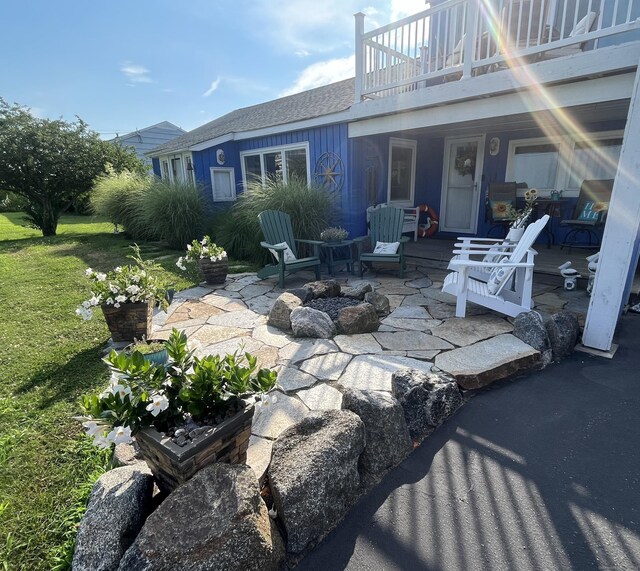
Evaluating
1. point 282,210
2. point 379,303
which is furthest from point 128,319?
point 282,210

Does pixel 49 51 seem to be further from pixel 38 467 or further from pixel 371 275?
pixel 38 467

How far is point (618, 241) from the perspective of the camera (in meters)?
2.48

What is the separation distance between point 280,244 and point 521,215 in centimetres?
319

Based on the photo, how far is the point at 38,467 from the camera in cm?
170

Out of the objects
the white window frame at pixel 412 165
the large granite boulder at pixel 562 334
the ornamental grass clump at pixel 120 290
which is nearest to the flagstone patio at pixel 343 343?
the large granite boulder at pixel 562 334

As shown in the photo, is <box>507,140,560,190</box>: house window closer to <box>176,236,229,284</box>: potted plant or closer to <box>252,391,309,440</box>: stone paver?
<box>176,236,229,284</box>: potted plant

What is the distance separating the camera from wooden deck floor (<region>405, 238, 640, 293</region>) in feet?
14.7

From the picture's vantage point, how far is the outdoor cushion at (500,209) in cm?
572

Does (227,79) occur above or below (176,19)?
above

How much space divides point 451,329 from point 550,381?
2.80 feet

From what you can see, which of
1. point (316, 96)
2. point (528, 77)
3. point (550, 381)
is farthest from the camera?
point (316, 96)

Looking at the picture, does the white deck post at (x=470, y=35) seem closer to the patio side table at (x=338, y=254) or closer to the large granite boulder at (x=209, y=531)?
the patio side table at (x=338, y=254)

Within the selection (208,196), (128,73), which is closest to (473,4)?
(208,196)

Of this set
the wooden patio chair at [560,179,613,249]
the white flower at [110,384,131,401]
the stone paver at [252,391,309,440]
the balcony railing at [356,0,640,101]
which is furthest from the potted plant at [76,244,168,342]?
the wooden patio chair at [560,179,613,249]
